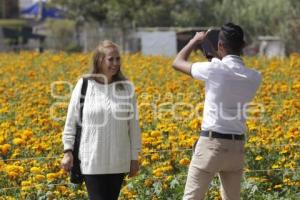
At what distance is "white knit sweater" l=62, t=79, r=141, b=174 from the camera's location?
14.3ft

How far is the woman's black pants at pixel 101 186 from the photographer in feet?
14.3

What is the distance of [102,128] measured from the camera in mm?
4375

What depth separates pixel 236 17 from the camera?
34.9m

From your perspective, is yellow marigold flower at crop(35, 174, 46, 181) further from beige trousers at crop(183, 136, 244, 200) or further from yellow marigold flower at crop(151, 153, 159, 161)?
beige trousers at crop(183, 136, 244, 200)

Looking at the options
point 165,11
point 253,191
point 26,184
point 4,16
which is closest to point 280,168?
point 253,191

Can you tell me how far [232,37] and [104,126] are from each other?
89 centimetres

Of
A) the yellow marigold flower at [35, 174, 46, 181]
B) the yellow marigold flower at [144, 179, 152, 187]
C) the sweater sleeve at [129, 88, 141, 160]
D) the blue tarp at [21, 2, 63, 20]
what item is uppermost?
the blue tarp at [21, 2, 63, 20]

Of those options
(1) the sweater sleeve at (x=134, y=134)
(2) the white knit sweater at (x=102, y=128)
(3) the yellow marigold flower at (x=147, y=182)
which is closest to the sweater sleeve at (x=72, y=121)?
(2) the white knit sweater at (x=102, y=128)

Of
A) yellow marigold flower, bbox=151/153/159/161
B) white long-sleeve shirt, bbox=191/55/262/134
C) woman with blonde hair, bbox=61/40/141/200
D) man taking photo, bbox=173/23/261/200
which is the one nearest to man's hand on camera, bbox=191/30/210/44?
man taking photo, bbox=173/23/261/200

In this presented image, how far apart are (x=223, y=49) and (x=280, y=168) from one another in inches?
92.0

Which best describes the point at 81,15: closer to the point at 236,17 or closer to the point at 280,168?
the point at 236,17

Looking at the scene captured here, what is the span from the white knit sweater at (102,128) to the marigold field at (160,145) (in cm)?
133

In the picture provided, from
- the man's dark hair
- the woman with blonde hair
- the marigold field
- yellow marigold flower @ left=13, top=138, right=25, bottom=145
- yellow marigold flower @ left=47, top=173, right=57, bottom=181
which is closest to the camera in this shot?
the man's dark hair

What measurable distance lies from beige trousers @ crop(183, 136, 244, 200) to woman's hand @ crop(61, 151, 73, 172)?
683 millimetres
